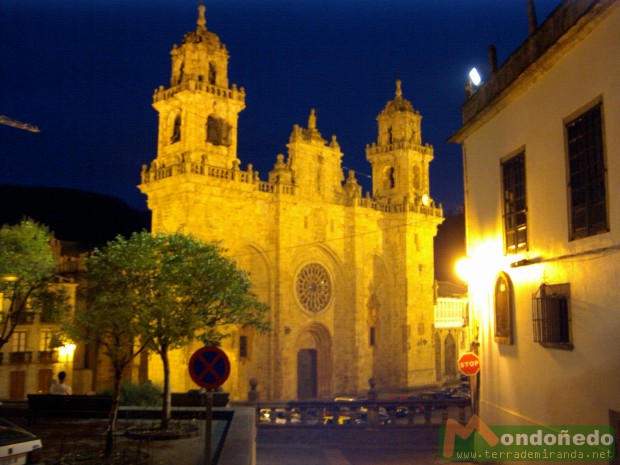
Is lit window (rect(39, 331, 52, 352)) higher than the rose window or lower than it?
lower

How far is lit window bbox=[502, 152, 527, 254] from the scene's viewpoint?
34.7 feet

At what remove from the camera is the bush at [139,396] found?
586 inches

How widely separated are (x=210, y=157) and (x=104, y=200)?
4994 cm

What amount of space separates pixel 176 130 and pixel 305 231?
870cm

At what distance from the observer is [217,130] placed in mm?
28797

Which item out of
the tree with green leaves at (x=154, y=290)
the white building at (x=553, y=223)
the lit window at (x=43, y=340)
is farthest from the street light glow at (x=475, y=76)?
the lit window at (x=43, y=340)

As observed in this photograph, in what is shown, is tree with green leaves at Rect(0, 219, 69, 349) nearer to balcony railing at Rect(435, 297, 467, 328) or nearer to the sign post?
the sign post

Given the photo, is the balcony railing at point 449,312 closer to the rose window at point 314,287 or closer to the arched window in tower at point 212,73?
the rose window at point 314,287

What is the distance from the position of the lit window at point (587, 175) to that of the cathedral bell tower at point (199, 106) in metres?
20.5

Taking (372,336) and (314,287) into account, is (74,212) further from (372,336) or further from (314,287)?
(372,336)

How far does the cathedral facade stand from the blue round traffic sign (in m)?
15.3

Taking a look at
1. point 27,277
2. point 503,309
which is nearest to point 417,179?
point 503,309

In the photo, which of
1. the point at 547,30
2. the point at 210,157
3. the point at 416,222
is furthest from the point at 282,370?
the point at 547,30

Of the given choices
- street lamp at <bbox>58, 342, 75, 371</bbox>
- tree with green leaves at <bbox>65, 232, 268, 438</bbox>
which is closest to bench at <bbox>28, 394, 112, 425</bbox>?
tree with green leaves at <bbox>65, 232, 268, 438</bbox>
